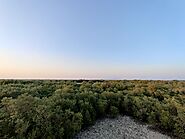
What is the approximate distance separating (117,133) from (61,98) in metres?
2.82

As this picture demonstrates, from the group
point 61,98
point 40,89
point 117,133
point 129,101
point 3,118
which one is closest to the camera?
point 3,118

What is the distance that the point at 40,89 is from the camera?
1562cm

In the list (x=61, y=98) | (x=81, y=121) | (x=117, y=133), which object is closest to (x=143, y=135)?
(x=117, y=133)

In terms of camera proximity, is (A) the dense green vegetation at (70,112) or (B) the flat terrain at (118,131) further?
(B) the flat terrain at (118,131)

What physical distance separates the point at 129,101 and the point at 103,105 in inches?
62.8

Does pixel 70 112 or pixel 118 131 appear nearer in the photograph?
pixel 70 112

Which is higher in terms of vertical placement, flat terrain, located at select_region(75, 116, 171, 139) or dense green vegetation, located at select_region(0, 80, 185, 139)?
dense green vegetation, located at select_region(0, 80, 185, 139)

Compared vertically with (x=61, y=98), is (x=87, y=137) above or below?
below

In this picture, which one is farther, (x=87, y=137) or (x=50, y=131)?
(x=87, y=137)

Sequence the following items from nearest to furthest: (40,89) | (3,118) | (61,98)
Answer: (3,118) < (61,98) < (40,89)

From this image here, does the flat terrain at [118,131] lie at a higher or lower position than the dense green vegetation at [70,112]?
lower

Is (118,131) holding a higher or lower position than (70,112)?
lower

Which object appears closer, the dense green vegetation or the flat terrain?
the dense green vegetation

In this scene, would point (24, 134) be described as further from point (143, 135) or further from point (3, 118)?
point (143, 135)
